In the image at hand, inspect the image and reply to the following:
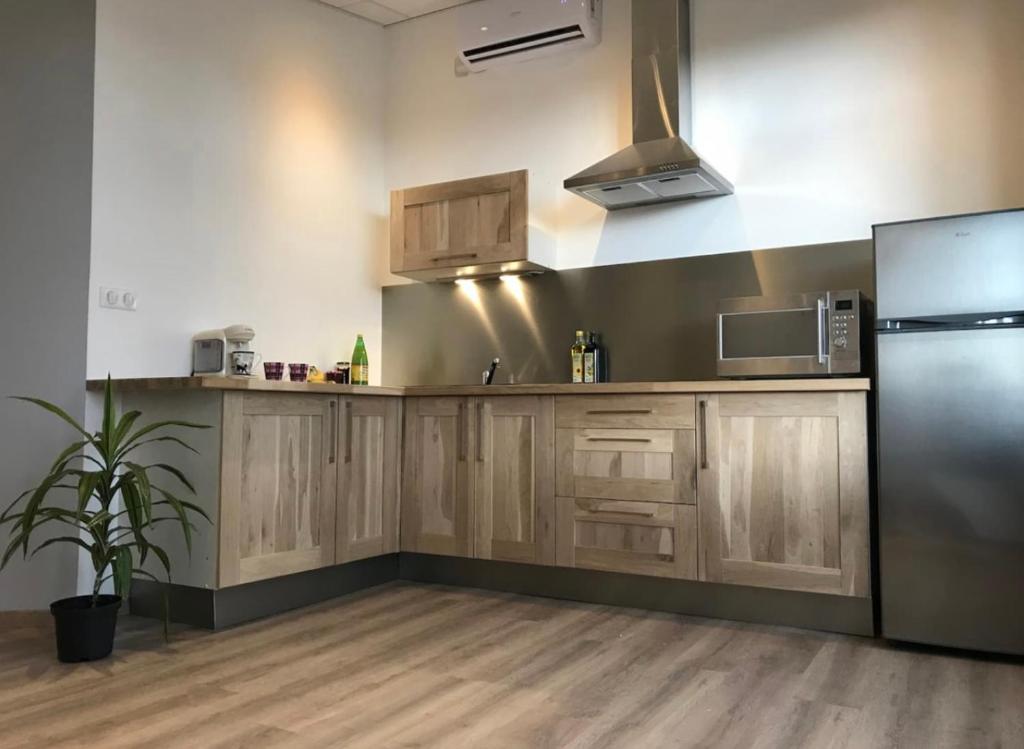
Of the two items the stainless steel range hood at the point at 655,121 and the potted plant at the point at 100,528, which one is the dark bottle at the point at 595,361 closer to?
the stainless steel range hood at the point at 655,121

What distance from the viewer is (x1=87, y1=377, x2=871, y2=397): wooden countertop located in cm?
287

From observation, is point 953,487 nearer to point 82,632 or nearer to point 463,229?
point 463,229

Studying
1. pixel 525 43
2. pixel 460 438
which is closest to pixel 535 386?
pixel 460 438

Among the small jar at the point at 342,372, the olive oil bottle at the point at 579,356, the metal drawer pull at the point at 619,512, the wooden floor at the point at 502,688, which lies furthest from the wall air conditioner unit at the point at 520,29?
the wooden floor at the point at 502,688

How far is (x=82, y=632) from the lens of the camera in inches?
99.8

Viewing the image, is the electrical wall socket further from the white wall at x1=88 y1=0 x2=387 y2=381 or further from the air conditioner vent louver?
the air conditioner vent louver

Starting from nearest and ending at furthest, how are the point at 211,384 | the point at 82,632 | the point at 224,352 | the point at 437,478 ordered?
1. the point at 82,632
2. the point at 211,384
3. the point at 224,352
4. the point at 437,478

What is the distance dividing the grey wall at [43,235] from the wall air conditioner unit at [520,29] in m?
1.81

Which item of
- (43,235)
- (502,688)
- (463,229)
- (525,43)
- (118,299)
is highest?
(525,43)

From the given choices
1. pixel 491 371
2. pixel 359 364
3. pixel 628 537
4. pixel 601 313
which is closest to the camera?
pixel 628 537

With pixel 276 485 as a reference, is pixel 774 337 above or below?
above

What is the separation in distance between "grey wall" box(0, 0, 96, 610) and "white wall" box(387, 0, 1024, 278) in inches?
71.9

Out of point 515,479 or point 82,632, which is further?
point 515,479

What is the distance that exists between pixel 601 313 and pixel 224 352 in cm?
169
